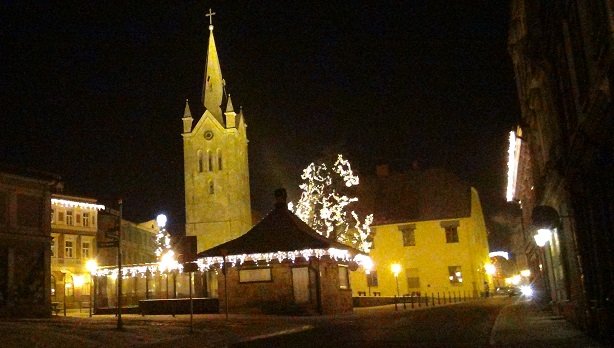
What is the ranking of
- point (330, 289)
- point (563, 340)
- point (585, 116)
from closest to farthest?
point (585, 116) < point (563, 340) < point (330, 289)

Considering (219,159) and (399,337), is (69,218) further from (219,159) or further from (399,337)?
(399,337)

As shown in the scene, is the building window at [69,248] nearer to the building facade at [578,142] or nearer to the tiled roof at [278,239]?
the tiled roof at [278,239]

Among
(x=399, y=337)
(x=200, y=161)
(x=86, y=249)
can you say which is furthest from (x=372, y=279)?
(x=399, y=337)

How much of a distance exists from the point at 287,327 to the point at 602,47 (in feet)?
52.7

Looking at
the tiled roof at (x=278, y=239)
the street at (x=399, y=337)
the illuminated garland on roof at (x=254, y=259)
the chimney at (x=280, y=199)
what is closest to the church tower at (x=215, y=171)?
the illuminated garland on roof at (x=254, y=259)

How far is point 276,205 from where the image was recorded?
3556 centimetres

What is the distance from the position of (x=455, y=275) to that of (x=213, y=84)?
141ft

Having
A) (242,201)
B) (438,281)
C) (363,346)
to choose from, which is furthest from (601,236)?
(242,201)

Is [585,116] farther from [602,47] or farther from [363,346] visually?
[363,346]

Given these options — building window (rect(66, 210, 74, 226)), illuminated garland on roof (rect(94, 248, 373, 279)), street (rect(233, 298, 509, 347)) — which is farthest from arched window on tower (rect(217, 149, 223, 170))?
street (rect(233, 298, 509, 347))

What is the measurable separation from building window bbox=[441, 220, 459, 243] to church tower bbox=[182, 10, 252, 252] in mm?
28248

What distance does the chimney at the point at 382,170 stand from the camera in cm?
6318

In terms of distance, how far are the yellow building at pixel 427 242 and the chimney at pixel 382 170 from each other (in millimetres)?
3350

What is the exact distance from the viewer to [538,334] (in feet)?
51.9
